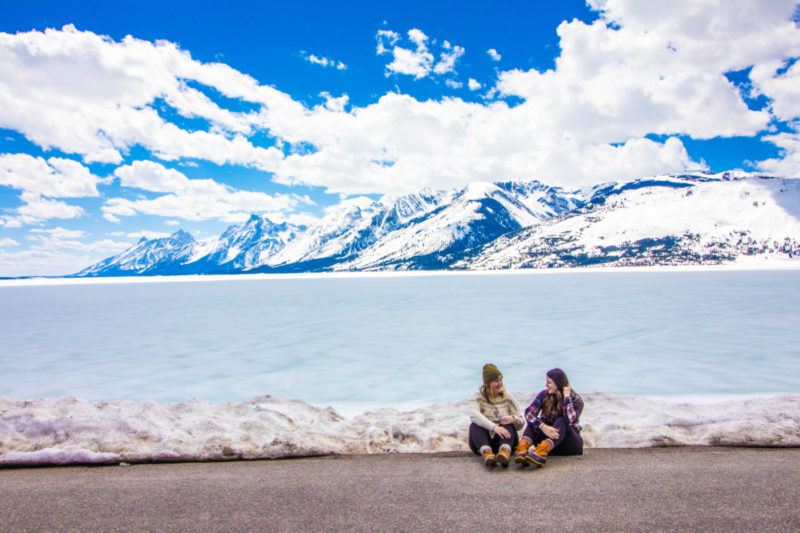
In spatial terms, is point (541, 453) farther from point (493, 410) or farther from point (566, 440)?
point (493, 410)

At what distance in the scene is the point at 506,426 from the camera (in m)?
7.45

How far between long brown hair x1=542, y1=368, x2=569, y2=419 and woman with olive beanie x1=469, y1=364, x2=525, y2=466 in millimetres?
480

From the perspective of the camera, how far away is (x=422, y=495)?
19.3ft

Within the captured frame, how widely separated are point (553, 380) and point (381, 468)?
3.19 meters

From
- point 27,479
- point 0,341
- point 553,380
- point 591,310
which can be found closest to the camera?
point 27,479

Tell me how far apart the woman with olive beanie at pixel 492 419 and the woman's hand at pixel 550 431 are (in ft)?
1.36

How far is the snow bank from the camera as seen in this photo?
760cm

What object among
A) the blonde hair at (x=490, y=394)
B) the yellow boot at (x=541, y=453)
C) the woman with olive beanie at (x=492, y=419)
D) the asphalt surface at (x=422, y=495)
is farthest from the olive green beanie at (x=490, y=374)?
the asphalt surface at (x=422, y=495)

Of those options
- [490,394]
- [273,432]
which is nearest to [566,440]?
[490,394]

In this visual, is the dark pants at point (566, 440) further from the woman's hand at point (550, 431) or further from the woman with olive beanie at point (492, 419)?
the woman with olive beanie at point (492, 419)

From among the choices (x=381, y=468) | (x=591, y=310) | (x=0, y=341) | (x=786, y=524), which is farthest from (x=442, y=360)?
(x=0, y=341)

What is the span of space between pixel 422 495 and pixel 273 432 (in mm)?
4056

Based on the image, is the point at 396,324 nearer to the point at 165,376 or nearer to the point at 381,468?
the point at 165,376

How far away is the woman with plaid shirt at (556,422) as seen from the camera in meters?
7.07
